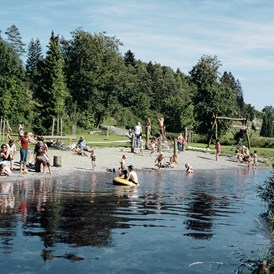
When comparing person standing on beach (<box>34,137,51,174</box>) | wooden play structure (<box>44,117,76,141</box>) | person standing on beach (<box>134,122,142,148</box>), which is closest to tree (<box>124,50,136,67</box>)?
wooden play structure (<box>44,117,76,141</box>)

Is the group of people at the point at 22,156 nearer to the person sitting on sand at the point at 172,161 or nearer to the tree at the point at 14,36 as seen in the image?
the person sitting on sand at the point at 172,161

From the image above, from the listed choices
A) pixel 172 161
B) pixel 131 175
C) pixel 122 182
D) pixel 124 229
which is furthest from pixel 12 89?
pixel 124 229

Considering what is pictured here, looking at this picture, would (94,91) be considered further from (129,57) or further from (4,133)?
(129,57)

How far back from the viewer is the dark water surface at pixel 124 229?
36.6ft

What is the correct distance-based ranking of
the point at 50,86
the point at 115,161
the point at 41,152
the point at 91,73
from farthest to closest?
the point at 91,73 < the point at 50,86 < the point at 115,161 < the point at 41,152

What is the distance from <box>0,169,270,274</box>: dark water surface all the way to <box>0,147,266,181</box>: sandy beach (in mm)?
4727

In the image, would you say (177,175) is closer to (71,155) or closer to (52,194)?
(71,155)

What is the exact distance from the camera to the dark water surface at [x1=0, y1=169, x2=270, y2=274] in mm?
11156

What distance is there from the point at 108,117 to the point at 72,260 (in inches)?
3517

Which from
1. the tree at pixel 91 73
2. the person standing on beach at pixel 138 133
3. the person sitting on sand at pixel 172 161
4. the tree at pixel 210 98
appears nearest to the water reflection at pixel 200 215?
the person sitting on sand at pixel 172 161

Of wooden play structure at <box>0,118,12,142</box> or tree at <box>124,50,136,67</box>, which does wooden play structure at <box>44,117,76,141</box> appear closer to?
wooden play structure at <box>0,118,12,142</box>

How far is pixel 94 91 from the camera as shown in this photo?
90.0m

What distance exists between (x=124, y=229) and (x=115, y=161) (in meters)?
23.6

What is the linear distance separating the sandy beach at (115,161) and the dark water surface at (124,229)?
15.5 ft
